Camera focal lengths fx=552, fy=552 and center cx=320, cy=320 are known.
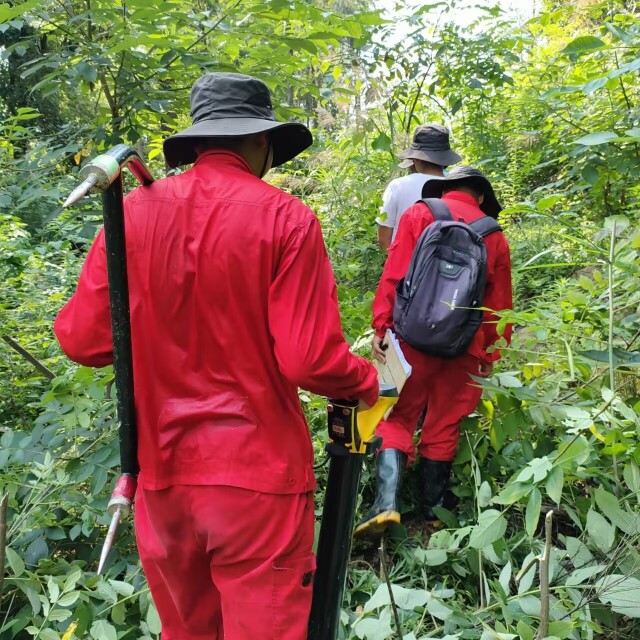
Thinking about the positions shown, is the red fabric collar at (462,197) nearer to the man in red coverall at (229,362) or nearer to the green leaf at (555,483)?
the man in red coverall at (229,362)

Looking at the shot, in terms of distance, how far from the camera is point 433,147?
365 cm

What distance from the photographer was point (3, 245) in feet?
14.4

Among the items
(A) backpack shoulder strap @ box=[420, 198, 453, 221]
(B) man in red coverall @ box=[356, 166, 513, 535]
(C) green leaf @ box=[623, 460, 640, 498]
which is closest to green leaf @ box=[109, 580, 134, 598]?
(B) man in red coverall @ box=[356, 166, 513, 535]

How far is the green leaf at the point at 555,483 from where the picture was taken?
1521 mm

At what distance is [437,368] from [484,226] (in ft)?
2.57

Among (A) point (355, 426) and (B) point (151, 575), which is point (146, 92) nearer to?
(A) point (355, 426)

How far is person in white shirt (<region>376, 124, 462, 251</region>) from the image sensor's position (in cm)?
364

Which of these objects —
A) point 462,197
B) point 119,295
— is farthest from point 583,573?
point 462,197

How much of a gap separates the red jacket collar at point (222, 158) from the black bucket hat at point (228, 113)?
0.19ft

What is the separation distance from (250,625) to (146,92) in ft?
Answer: 8.28

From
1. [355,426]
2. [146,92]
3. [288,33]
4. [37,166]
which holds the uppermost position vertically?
[288,33]

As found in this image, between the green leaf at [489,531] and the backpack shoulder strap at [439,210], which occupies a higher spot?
the backpack shoulder strap at [439,210]

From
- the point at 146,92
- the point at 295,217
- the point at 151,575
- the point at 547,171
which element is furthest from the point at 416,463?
the point at 547,171

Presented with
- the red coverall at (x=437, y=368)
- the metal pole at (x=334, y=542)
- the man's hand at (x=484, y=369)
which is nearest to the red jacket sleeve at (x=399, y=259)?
the red coverall at (x=437, y=368)
